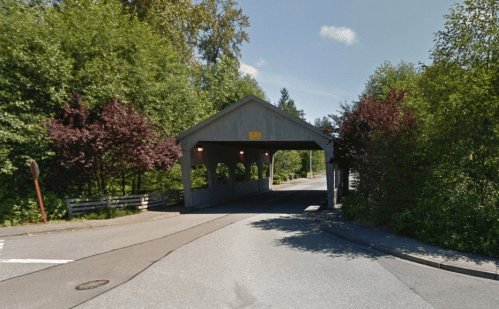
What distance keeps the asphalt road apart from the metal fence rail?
3.50 meters

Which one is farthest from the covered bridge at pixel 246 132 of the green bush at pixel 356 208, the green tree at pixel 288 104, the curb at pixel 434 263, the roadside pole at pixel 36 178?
the green tree at pixel 288 104

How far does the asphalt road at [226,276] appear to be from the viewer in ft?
15.4

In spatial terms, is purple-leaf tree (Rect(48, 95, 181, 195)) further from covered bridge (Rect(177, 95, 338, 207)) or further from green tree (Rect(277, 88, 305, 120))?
green tree (Rect(277, 88, 305, 120))

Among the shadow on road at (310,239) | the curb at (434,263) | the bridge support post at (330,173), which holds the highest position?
the bridge support post at (330,173)

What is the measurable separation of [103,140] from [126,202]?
389 centimetres

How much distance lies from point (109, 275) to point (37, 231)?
6.74 m

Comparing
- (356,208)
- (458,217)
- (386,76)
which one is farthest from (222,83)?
(458,217)

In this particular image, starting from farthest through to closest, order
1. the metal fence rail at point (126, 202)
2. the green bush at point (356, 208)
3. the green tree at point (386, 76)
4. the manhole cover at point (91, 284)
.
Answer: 1. the green tree at point (386, 76)
2. the metal fence rail at point (126, 202)
3. the green bush at point (356, 208)
4. the manhole cover at point (91, 284)

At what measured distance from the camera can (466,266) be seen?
19.3 ft

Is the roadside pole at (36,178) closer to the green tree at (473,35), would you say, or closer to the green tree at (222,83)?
the green tree at (473,35)

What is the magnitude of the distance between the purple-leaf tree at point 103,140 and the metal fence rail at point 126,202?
131 centimetres

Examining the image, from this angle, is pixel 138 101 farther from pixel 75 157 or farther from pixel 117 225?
pixel 117 225

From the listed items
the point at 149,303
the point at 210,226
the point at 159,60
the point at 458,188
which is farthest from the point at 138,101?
the point at 458,188

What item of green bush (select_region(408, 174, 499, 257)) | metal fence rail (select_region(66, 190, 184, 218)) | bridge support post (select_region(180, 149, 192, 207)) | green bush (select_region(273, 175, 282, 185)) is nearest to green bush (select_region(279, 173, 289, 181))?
green bush (select_region(273, 175, 282, 185))
